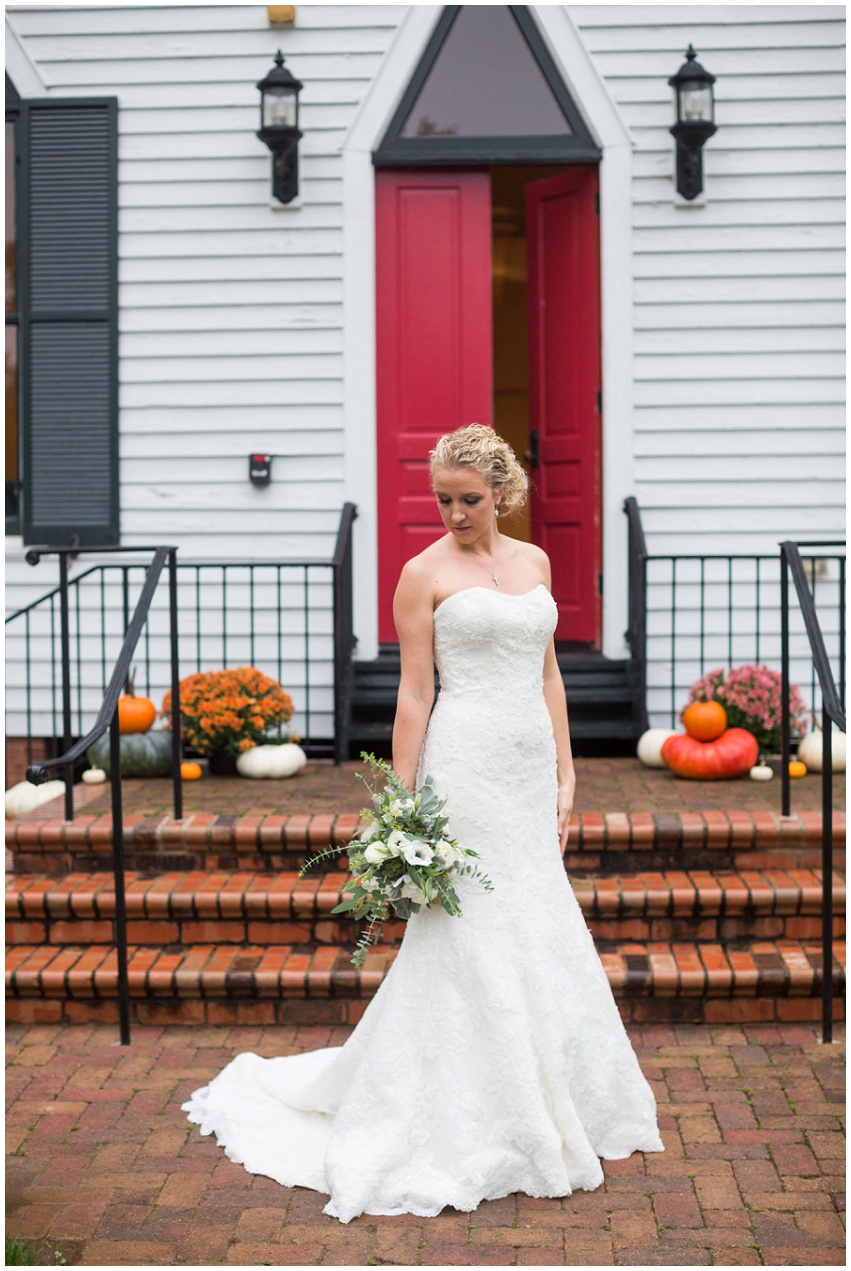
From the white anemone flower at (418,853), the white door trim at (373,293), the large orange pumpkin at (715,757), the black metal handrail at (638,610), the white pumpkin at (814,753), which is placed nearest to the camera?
the white anemone flower at (418,853)

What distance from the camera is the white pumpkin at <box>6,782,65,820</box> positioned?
6012 millimetres

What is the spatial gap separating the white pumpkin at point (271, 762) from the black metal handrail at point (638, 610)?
5.68 feet

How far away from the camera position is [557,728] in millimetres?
3498

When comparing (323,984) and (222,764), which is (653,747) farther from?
(323,984)

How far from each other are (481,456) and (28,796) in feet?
12.8

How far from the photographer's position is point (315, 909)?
4.57 meters

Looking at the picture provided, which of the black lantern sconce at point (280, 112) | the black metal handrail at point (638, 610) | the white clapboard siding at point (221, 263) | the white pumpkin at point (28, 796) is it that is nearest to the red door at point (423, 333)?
the white clapboard siding at point (221, 263)

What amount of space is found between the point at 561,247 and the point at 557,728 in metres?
4.17

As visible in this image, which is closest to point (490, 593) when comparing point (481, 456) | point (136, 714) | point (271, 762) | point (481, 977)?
point (481, 456)

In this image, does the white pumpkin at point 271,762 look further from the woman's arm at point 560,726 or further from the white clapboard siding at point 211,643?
the woman's arm at point 560,726

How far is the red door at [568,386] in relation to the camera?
22.0 feet

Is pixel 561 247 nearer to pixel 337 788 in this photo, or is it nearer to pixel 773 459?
pixel 773 459

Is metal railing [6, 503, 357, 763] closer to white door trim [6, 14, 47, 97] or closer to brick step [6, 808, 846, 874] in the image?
brick step [6, 808, 846, 874]

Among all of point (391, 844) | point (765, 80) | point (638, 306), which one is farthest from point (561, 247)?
point (391, 844)
